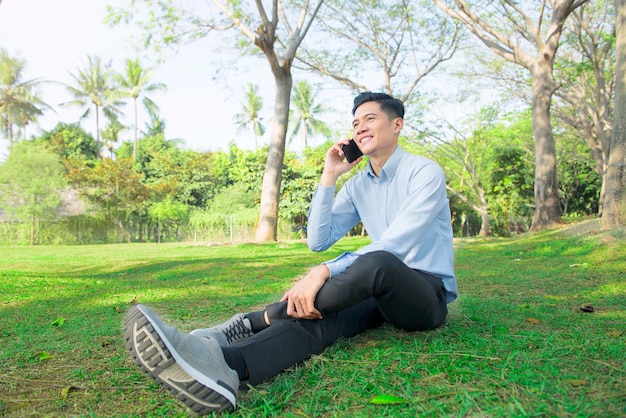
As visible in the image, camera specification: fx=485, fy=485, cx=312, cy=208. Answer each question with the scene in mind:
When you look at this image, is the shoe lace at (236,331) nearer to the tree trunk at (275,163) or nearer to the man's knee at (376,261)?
the man's knee at (376,261)

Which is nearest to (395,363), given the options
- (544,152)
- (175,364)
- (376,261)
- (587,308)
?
(376,261)

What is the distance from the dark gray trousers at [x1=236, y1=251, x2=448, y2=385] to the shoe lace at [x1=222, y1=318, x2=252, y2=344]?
0.16 meters

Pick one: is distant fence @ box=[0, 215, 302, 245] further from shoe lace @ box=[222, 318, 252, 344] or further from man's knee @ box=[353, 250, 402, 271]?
man's knee @ box=[353, 250, 402, 271]

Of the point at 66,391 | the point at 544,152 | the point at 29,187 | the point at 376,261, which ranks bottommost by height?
the point at 66,391

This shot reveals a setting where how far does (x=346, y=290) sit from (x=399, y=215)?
0.53m

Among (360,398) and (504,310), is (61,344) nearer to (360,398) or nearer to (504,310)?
(360,398)

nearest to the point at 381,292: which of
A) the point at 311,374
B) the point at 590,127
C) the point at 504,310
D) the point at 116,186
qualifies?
the point at 311,374

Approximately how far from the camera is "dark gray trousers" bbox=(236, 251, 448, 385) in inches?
72.7

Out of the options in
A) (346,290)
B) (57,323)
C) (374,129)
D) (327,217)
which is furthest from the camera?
(57,323)

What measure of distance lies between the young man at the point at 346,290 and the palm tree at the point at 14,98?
40.5 m

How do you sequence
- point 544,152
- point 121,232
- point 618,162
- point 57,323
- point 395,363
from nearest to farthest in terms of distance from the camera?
point 395,363
point 57,323
point 618,162
point 544,152
point 121,232

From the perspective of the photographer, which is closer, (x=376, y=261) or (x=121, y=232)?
(x=376, y=261)

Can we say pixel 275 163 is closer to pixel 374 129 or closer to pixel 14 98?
pixel 374 129

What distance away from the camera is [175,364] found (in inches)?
59.7
